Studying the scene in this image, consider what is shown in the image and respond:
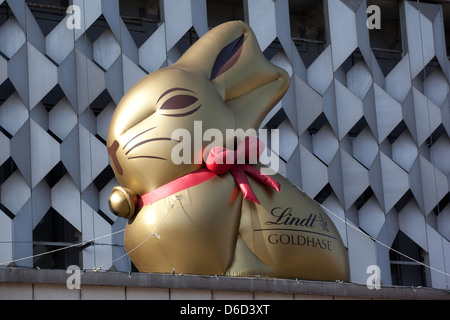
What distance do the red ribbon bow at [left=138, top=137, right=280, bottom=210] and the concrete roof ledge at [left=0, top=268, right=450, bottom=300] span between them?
1.54 m

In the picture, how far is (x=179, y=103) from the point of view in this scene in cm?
1249

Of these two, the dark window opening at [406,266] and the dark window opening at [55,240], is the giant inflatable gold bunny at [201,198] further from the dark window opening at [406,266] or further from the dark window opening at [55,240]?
the dark window opening at [406,266]

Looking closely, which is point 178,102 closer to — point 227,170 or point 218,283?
point 227,170

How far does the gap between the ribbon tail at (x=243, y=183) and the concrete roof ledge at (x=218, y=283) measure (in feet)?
4.69

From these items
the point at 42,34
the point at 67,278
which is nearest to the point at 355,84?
the point at 42,34

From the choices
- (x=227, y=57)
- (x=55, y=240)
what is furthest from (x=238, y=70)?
(x=55, y=240)

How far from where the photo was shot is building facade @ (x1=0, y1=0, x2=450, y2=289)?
65.4 ft

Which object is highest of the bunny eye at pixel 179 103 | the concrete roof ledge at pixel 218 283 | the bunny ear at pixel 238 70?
the bunny ear at pixel 238 70

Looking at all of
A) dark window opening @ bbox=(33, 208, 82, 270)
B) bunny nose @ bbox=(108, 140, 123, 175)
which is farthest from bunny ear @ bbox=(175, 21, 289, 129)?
dark window opening @ bbox=(33, 208, 82, 270)

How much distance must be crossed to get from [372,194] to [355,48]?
3383mm

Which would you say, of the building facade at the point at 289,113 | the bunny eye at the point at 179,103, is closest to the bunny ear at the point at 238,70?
the bunny eye at the point at 179,103

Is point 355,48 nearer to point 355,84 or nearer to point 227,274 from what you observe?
point 355,84

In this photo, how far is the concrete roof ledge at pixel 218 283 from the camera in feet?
32.1

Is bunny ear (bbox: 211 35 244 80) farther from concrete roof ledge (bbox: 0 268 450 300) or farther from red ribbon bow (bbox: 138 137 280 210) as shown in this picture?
concrete roof ledge (bbox: 0 268 450 300)
